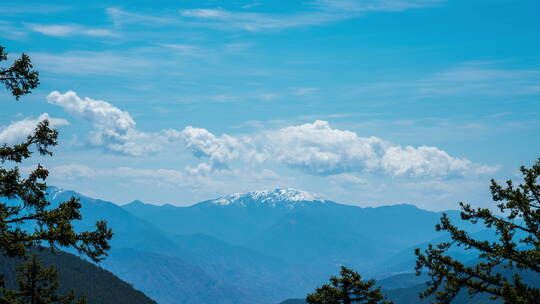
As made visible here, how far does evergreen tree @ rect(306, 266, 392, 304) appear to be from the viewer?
29375mm

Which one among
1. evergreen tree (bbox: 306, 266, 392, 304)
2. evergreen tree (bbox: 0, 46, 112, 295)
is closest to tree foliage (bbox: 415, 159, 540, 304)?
evergreen tree (bbox: 306, 266, 392, 304)

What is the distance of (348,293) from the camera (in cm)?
2967

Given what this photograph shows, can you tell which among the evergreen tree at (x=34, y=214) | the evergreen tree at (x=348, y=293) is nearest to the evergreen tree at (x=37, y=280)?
the evergreen tree at (x=34, y=214)

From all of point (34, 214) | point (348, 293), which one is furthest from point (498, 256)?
point (34, 214)

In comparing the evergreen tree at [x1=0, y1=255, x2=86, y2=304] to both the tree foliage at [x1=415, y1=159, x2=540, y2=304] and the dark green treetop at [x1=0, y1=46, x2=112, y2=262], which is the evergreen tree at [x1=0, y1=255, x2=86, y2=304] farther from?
the tree foliage at [x1=415, y1=159, x2=540, y2=304]

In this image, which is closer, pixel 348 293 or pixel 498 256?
pixel 498 256

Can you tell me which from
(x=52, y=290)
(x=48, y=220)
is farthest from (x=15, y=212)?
(x=52, y=290)

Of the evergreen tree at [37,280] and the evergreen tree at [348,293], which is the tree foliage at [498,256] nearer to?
the evergreen tree at [348,293]

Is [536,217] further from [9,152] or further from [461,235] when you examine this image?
[9,152]

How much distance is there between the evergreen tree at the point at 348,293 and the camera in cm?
2938

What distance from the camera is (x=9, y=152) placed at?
1912 cm

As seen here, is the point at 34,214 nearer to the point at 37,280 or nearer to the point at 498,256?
the point at 37,280

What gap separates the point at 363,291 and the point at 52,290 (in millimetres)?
17074

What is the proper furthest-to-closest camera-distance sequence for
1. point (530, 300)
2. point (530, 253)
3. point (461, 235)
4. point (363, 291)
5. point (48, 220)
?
1. point (363, 291)
2. point (461, 235)
3. point (530, 253)
4. point (530, 300)
5. point (48, 220)
